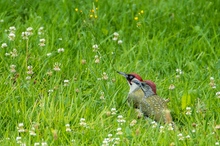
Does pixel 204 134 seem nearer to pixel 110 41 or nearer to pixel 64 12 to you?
pixel 110 41

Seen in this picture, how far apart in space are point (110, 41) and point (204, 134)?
2.42 metres

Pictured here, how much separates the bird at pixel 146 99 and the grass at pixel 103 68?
0.32 ft

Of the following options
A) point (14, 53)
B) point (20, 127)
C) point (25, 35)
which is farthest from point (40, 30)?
point (20, 127)

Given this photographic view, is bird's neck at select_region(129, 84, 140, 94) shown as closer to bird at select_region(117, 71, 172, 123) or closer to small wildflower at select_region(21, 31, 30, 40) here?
bird at select_region(117, 71, 172, 123)

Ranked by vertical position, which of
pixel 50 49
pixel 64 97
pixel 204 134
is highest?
pixel 50 49

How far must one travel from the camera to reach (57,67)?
689 centimetres

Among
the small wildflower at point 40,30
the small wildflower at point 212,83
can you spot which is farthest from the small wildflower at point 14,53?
the small wildflower at point 212,83

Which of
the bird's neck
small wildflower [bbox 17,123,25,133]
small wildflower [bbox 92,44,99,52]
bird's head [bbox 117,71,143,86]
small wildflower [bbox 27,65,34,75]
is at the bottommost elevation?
small wildflower [bbox 17,123,25,133]

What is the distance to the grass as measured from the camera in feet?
19.1

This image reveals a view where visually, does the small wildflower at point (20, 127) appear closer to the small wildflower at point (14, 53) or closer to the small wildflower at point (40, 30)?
the small wildflower at point (14, 53)

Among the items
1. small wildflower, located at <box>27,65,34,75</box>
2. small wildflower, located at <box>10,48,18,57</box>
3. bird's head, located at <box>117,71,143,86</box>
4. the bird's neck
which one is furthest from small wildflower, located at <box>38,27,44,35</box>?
the bird's neck

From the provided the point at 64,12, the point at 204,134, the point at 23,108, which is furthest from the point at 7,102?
the point at 64,12

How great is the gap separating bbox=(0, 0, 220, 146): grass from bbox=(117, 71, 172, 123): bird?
98 mm

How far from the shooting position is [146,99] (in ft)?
21.1
